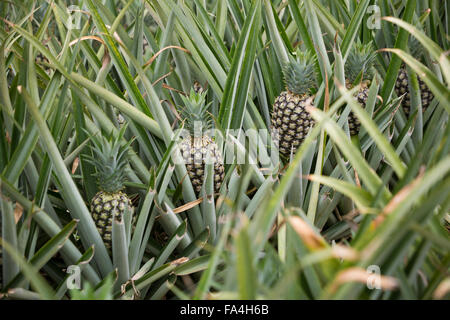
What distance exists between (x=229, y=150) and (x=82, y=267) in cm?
36

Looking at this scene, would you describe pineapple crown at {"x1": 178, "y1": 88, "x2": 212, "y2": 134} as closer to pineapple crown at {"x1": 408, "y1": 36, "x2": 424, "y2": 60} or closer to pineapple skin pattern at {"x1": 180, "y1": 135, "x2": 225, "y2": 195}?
pineapple skin pattern at {"x1": 180, "y1": 135, "x2": 225, "y2": 195}

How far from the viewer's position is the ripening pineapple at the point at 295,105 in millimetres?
967

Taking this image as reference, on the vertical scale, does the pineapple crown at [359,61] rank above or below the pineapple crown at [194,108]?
above

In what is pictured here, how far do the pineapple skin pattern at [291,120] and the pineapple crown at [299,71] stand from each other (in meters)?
0.02

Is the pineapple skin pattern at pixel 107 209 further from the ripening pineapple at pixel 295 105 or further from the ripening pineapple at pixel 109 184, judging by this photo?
the ripening pineapple at pixel 295 105

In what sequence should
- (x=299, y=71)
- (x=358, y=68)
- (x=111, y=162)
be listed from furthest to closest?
Result: 1. (x=358, y=68)
2. (x=299, y=71)
3. (x=111, y=162)

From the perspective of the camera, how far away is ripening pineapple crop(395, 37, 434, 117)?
1187 millimetres

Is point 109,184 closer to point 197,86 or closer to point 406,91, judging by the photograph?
point 197,86

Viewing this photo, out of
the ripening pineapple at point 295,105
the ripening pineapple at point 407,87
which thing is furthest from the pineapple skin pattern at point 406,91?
the ripening pineapple at point 295,105

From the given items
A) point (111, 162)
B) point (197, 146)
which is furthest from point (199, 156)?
point (111, 162)

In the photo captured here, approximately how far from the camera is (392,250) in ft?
1.65

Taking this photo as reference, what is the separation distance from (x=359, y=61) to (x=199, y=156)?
471 millimetres

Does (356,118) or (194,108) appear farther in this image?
(356,118)

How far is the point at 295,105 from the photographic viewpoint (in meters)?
0.97
